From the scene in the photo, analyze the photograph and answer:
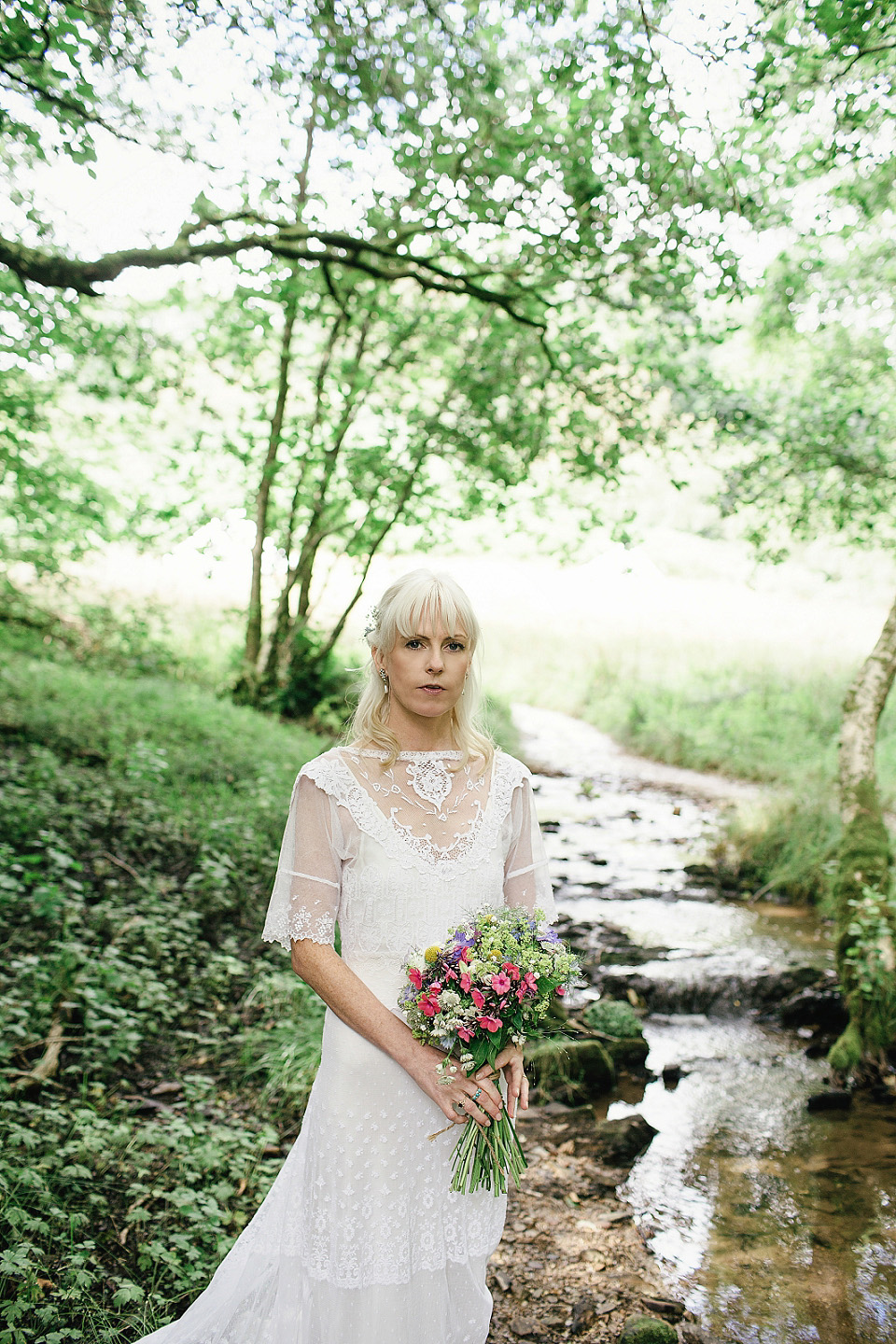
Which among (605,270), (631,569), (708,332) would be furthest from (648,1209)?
(605,270)

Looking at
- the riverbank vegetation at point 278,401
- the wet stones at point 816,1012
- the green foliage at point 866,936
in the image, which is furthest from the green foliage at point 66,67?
the wet stones at point 816,1012

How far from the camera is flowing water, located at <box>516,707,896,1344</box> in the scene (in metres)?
4.16

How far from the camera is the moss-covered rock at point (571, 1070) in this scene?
5.86m

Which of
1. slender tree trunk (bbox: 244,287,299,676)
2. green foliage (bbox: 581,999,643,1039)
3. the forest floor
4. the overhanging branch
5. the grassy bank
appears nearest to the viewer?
the forest floor

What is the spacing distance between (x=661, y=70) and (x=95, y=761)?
705 cm

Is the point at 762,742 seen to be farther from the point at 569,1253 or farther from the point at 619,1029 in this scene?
the point at 569,1253

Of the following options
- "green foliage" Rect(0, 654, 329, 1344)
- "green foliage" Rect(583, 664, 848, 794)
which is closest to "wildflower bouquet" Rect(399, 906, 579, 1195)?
"green foliage" Rect(0, 654, 329, 1344)

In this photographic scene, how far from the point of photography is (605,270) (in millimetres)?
8586

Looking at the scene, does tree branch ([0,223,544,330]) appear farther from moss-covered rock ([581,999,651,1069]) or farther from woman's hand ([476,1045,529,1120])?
moss-covered rock ([581,999,651,1069])

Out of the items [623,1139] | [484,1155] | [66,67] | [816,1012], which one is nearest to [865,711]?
[816,1012]

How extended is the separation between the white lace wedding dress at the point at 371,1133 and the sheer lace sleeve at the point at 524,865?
93 mm

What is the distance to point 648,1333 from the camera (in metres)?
3.58

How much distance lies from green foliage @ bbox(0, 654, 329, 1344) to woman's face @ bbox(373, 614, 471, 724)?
7.94ft

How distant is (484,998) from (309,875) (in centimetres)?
58
